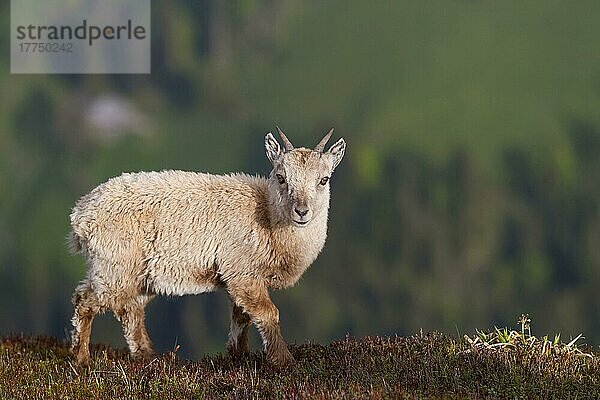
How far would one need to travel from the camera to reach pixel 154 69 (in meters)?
13.2

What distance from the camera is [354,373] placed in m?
8.75

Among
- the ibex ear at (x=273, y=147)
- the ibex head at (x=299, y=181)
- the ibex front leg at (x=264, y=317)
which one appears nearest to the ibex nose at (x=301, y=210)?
the ibex head at (x=299, y=181)

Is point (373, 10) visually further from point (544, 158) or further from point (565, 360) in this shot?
point (565, 360)

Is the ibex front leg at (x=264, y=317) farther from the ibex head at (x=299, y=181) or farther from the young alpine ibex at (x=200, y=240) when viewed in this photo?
the ibex head at (x=299, y=181)

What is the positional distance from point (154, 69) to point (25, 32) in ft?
5.84

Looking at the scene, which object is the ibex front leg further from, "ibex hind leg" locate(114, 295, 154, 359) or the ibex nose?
"ibex hind leg" locate(114, 295, 154, 359)

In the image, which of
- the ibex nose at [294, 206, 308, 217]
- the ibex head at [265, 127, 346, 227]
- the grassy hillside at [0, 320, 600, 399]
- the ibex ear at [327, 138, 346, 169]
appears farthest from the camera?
the ibex ear at [327, 138, 346, 169]

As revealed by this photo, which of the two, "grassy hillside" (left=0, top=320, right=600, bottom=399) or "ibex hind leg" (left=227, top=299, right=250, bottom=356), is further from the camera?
"ibex hind leg" (left=227, top=299, right=250, bottom=356)

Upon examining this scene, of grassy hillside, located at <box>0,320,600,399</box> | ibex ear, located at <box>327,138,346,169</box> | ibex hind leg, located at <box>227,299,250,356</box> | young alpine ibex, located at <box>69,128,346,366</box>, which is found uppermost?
ibex ear, located at <box>327,138,346,169</box>

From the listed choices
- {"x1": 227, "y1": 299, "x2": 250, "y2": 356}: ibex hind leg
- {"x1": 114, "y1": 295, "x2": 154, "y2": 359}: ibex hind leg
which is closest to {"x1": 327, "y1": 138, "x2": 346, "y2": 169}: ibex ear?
{"x1": 227, "y1": 299, "x2": 250, "y2": 356}: ibex hind leg

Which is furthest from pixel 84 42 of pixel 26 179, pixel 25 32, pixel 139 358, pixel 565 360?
pixel 565 360

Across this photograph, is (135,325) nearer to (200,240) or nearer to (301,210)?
(200,240)

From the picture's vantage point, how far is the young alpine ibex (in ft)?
30.5

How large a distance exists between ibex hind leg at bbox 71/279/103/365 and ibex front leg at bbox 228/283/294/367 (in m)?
1.39
